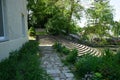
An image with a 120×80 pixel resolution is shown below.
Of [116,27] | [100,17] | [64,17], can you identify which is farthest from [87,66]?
[116,27]

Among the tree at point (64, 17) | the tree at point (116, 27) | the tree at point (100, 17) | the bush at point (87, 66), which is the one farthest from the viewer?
the tree at point (116, 27)

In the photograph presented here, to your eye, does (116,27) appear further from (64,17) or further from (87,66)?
(87,66)

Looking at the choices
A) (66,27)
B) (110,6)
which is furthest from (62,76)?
(110,6)

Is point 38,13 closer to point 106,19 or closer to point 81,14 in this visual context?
point 81,14

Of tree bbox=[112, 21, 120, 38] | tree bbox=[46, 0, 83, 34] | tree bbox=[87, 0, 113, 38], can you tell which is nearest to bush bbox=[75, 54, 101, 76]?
tree bbox=[46, 0, 83, 34]

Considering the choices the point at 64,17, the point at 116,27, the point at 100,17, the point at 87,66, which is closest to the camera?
the point at 87,66

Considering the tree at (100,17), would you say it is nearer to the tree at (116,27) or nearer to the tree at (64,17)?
the tree at (116,27)

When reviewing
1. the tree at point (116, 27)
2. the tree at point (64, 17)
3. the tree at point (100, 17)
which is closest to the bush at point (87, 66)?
the tree at point (64, 17)

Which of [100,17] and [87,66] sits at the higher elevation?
[100,17]

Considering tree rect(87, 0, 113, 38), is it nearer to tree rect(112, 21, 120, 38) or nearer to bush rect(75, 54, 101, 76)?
Result: tree rect(112, 21, 120, 38)

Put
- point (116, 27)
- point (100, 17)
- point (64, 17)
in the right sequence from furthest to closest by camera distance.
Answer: point (116, 27) < point (100, 17) < point (64, 17)

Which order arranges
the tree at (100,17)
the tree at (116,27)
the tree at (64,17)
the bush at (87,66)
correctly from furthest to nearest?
the tree at (116,27)
the tree at (100,17)
the tree at (64,17)
the bush at (87,66)

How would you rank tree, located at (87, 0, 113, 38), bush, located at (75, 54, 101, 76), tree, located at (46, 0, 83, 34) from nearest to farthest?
1. bush, located at (75, 54, 101, 76)
2. tree, located at (46, 0, 83, 34)
3. tree, located at (87, 0, 113, 38)

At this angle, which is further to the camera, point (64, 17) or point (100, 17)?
point (100, 17)
